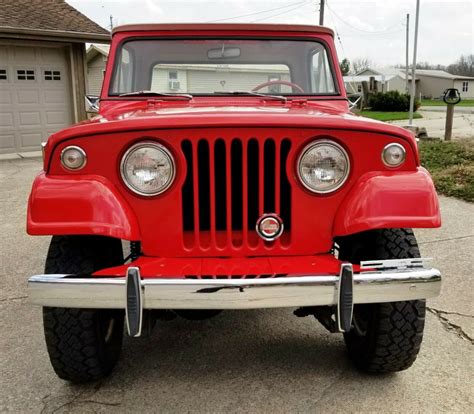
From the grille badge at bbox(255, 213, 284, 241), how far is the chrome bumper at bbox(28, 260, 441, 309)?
279 mm

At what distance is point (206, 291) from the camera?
1952 millimetres

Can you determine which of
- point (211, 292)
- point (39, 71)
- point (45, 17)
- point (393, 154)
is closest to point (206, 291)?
point (211, 292)

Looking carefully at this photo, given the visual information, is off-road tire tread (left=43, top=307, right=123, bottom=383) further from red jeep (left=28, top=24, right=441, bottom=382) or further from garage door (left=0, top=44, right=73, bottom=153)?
garage door (left=0, top=44, right=73, bottom=153)

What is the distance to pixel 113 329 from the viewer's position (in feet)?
8.51

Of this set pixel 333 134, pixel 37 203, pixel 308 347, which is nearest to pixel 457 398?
pixel 308 347

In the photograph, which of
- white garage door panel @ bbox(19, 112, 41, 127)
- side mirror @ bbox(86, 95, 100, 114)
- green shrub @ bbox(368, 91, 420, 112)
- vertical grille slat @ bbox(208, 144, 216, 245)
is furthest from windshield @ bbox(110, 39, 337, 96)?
green shrub @ bbox(368, 91, 420, 112)

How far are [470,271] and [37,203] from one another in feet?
10.9

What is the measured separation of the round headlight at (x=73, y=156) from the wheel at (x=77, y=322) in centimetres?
35

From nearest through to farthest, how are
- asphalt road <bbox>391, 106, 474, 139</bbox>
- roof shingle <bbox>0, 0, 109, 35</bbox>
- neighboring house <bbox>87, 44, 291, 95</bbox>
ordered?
neighboring house <bbox>87, 44, 291, 95</bbox> < roof shingle <bbox>0, 0, 109, 35</bbox> < asphalt road <bbox>391, 106, 474, 139</bbox>

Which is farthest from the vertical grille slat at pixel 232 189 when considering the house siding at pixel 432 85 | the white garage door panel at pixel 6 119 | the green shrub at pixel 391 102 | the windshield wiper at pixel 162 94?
the house siding at pixel 432 85

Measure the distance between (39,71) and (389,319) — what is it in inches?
426

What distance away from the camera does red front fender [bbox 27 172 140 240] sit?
2.06m

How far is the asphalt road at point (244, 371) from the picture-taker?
2363 millimetres

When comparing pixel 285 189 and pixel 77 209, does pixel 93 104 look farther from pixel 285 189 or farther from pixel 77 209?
pixel 285 189
